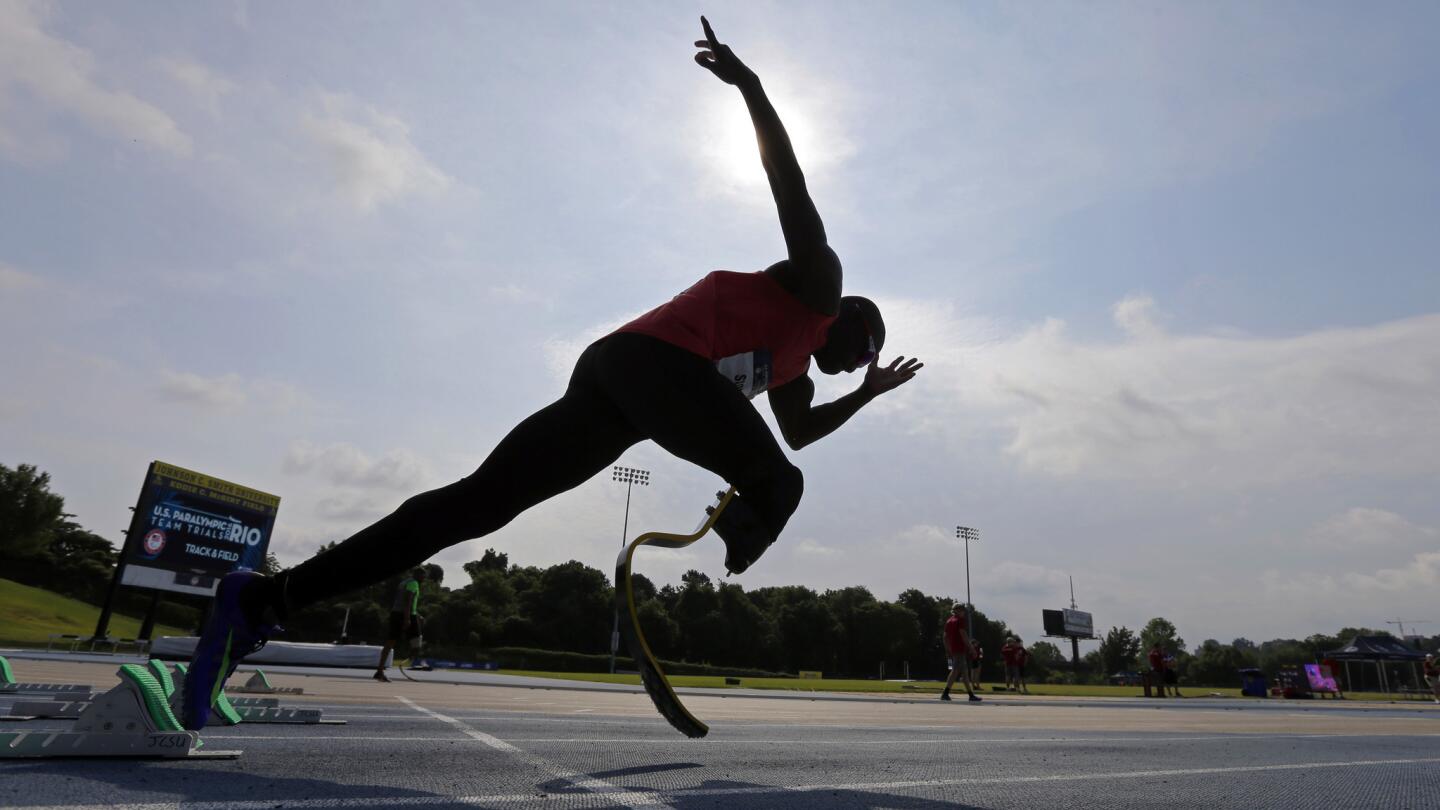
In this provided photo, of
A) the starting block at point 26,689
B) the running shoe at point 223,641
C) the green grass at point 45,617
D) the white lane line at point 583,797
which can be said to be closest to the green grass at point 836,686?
the starting block at point 26,689

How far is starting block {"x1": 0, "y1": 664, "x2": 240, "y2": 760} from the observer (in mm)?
1945

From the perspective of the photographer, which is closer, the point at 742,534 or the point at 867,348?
the point at 742,534

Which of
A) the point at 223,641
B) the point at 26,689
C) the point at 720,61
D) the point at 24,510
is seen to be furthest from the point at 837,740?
the point at 24,510

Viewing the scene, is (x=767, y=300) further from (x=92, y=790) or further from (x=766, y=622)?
(x=766, y=622)

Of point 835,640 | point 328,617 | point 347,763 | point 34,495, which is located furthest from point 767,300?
point 835,640

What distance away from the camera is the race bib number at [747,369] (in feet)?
7.37

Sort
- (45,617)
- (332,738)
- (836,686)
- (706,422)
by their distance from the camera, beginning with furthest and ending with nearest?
(45,617) < (836,686) < (332,738) < (706,422)

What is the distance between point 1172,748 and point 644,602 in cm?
6852

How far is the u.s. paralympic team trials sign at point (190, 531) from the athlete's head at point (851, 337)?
29519 mm

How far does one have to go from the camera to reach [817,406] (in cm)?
287

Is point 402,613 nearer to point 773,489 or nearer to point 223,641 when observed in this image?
point 223,641

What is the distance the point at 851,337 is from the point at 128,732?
2.32 m

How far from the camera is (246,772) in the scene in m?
1.92

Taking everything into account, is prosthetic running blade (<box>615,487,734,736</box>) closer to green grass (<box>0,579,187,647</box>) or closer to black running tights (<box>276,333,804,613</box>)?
black running tights (<box>276,333,804,613</box>)
